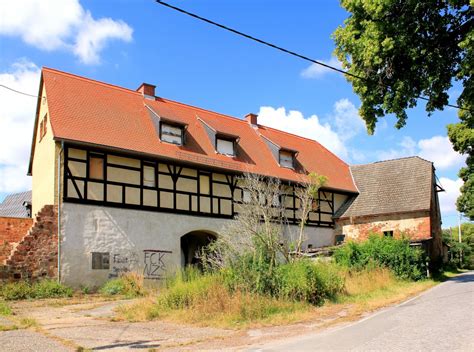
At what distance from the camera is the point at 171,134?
2531cm

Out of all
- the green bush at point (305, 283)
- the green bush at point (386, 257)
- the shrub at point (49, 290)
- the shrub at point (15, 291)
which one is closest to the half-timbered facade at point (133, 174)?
the shrub at point (49, 290)

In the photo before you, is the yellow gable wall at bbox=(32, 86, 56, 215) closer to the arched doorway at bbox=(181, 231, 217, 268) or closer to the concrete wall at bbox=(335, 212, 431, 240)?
the arched doorway at bbox=(181, 231, 217, 268)

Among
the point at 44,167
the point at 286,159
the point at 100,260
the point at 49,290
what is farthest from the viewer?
the point at 286,159

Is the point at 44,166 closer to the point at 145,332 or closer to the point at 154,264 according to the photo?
the point at 154,264

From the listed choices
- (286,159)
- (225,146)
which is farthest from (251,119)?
(225,146)

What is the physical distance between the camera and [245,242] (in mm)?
16922

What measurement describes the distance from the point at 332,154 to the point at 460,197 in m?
10.9

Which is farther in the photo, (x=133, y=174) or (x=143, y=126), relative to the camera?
(x=143, y=126)

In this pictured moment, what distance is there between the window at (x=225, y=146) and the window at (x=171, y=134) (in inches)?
94.5

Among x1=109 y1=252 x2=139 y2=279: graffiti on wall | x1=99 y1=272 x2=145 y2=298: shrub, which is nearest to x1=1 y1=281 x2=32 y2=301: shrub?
x1=99 y1=272 x2=145 y2=298: shrub

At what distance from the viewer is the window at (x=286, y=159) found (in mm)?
30486

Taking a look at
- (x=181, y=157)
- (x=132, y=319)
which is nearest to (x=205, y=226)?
(x=181, y=157)

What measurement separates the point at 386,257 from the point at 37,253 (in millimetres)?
14434

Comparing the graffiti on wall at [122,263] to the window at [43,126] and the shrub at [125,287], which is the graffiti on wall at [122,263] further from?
the window at [43,126]
